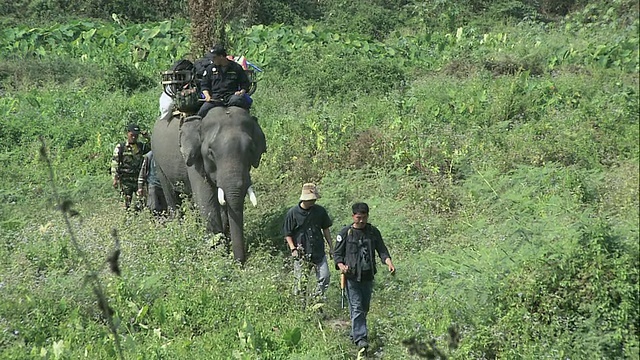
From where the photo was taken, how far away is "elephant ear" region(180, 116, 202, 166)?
1157 cm

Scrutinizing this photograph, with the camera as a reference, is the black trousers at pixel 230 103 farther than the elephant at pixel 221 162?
Yes

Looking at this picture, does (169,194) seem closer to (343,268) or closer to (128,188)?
(128,188)

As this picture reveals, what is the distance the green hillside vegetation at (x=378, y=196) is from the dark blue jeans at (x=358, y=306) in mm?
155

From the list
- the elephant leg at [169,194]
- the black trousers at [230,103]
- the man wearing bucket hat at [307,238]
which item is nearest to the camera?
the man wearing bucket hat at [307,238]

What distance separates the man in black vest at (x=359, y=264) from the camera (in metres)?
8.52

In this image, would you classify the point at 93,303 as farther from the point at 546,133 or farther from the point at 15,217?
the point at 546,133

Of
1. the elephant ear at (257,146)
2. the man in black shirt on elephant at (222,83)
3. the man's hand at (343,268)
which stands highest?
the man in black shirt on elephant at (222,83)

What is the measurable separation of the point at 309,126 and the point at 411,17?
1352cm

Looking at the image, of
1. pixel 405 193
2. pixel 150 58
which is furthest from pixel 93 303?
pixel 150 58

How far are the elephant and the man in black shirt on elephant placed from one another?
0.53 feet

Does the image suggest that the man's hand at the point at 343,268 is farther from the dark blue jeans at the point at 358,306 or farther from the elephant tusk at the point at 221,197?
the elephant tusk at the point at 221,197

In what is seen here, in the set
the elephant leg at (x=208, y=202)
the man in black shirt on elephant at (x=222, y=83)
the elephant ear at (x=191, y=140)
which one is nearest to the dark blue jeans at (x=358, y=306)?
the elephant leg at (x=208, y=202)

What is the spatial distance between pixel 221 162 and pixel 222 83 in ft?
4.22

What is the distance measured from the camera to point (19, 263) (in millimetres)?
10250
